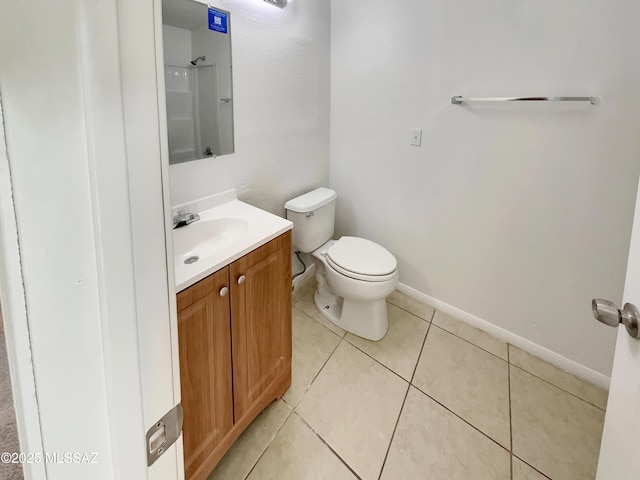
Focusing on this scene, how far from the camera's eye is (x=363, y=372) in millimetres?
1739

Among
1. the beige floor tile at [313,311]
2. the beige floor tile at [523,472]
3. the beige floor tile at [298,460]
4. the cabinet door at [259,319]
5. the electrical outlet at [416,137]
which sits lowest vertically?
the beige floor tile at [523,472]

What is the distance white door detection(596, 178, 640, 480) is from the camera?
602 mm

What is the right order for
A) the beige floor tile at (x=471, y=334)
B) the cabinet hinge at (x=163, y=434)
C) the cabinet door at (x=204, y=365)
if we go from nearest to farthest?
1. the cabinet hinge at (x=163, y=434)
2. the cabinet door at (x=204, y=365)
3. the beige floor tile at (x=471, y=334)

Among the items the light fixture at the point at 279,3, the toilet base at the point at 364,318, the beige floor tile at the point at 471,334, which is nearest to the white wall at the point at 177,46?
the light fixture at the point at 279,3

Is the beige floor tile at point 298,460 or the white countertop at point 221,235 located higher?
the white countertop at point 221,235

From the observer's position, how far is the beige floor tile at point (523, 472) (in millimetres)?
1271

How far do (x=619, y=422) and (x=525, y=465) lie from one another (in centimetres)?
86

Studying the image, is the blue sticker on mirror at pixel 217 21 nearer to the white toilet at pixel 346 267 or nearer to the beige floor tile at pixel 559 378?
the white toilet at pixel 346 267

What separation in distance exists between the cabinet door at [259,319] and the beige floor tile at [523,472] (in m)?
1.01

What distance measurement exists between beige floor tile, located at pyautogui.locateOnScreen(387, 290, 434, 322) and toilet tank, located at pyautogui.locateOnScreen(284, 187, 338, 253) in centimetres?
66

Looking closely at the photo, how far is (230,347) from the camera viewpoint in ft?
3.84

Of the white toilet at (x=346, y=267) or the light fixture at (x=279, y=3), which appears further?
the white toilet at (x=346, y=267)

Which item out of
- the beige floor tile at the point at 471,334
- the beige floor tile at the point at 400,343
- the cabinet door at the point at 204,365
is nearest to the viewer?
the cabinet door at the point at 204,365

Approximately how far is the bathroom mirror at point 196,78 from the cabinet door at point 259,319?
60cm
